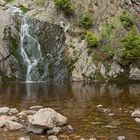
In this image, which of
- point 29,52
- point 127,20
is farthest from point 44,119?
point 127,20

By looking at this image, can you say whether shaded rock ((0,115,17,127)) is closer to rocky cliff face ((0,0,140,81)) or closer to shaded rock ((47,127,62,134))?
shaded rock ((47,127,62,134))

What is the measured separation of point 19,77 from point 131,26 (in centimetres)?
1351

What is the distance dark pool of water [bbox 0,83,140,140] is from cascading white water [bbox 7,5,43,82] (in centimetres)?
947

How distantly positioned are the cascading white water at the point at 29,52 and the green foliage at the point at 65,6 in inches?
158

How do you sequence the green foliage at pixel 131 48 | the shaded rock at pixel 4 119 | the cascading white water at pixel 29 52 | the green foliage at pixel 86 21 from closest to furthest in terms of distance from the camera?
1. the shaded rock at pixel 4 119
2. the green foliage at pixel 131 48
3. the cascading white water at pixel 29 52
4. the green foliage at pixel 86 21

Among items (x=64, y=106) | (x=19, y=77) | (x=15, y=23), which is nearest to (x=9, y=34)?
(x=15, y=23)

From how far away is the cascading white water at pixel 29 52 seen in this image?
133 ft

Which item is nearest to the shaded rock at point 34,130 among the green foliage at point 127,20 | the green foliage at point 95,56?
the green foliage at point 95,56

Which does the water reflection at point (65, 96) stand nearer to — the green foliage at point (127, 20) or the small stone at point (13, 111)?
the small stone at point (13, 111)

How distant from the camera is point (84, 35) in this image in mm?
43281

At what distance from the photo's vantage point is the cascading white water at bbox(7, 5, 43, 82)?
4047 centimetres

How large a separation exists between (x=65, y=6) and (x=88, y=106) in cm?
2281

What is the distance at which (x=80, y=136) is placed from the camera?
1598cm

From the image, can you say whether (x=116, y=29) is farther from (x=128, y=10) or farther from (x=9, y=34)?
(x=9, y=34)
